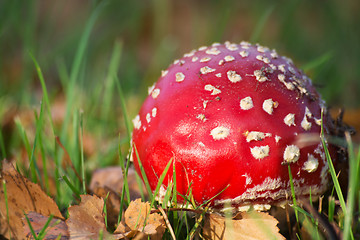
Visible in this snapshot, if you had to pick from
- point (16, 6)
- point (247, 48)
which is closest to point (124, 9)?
point (16, 6)

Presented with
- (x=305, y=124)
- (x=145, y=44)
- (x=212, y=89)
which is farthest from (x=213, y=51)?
(x=145, y=44)

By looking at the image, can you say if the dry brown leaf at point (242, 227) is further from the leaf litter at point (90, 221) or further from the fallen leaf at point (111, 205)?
the fallen leaf at point (111, 205)

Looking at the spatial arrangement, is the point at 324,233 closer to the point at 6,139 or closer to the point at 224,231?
the point at 224,231

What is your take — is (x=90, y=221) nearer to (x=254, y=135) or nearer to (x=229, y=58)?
(x=254, y=135)

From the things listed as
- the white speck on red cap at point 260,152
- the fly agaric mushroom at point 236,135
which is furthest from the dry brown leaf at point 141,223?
the white speck on red cap at point 260,152

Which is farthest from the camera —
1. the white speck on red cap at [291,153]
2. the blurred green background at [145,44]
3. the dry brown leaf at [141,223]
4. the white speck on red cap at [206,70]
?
the blurred green background at [145,44]

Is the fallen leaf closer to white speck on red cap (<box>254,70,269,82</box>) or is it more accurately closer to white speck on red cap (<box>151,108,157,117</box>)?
white speck on red cap (<box>151,108,157,117</box>)
